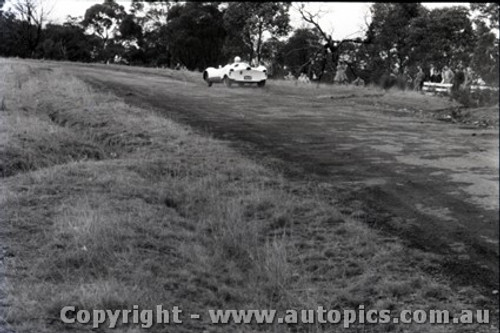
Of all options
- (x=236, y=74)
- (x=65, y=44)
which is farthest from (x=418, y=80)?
(x=65, y=44)

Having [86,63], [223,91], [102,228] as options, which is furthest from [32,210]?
[86,63]

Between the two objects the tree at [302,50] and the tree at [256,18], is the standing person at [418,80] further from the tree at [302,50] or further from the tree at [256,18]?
the tree at [256,18]

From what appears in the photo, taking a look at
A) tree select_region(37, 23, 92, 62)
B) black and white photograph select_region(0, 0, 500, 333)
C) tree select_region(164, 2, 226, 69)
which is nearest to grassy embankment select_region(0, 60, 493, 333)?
black and white photograph select_region(0, 0, 500, 333)

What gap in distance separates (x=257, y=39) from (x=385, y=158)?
29.2ft

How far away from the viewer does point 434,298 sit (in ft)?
16.2

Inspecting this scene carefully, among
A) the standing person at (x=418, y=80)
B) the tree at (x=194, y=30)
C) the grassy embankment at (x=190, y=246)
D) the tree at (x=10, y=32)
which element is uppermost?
the tree at (x=194, y=30)

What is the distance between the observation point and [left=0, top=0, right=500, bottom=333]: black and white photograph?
4934mm

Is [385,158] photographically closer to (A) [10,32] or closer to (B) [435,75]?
(A) [10,32]

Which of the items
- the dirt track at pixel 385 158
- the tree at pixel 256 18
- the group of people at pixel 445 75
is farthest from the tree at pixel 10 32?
the group of people at pixel 445 75

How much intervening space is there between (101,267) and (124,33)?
8981 millimetres

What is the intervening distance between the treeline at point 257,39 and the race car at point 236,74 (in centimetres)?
34

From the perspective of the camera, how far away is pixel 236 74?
20.9 meters

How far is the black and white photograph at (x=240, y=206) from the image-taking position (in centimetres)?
493

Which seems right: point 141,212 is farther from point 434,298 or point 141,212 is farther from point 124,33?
point 124,33
